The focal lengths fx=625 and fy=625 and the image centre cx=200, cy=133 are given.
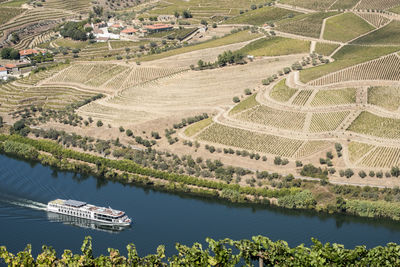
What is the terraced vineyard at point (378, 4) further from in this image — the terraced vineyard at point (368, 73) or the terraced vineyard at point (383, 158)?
the terraced vineyard at point (383, 158)

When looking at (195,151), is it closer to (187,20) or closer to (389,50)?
(389,50)

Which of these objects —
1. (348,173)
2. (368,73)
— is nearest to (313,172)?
(348,173)

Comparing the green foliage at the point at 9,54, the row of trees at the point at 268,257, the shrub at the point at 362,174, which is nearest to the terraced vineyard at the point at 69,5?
the green foliage at the point at 9,54

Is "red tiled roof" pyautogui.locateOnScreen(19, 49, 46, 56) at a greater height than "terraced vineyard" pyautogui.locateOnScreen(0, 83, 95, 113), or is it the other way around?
"red tiled roof" pyautogui.locateOnScreen(19, 49, 46, 56)

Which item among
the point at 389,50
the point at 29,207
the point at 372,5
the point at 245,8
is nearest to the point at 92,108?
the point at 29,207

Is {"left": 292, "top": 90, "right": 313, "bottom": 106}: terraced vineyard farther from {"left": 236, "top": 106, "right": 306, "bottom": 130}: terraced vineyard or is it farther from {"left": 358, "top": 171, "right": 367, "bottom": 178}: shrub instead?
{"left": 358, "top": 171, "right": 367, "bottom": 178}: shrub

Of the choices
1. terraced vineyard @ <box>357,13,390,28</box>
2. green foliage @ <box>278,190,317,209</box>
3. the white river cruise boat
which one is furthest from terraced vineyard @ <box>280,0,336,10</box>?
the white river cruise boat

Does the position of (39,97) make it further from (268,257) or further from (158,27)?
(268,257)
